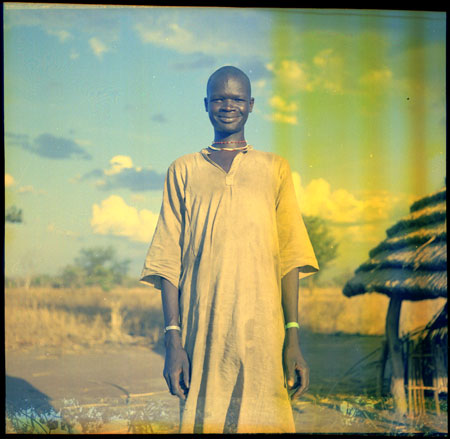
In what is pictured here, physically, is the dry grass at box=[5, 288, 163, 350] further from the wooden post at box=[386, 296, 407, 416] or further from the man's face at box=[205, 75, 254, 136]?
the wooden post at box=[386, 296, 407, 416]

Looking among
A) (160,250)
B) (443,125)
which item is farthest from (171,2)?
(443,125)

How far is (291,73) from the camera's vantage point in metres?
4.81

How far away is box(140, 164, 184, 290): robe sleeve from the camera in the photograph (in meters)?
4.65

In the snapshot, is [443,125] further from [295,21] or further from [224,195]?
[224,195]

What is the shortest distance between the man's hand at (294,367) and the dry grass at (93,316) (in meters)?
0.18

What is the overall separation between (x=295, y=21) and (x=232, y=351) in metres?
2.18

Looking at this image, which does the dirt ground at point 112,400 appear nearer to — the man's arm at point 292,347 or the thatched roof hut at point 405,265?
the man's arm at point 292,347

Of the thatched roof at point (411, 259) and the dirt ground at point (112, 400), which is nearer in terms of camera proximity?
the dirt ground at point (112, 400)

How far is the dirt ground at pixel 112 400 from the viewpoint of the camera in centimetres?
468

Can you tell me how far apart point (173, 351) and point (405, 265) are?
162 cm

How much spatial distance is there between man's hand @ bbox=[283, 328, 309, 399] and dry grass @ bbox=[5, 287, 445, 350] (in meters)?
0.18

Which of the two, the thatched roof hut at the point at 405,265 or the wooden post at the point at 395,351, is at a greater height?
the thatched roof hut at the point at 405,265

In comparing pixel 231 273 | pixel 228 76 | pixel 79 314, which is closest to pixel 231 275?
pixel 231 273

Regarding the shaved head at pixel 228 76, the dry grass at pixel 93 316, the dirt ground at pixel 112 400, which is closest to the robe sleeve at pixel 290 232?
the dry grass at pixel 93 316
